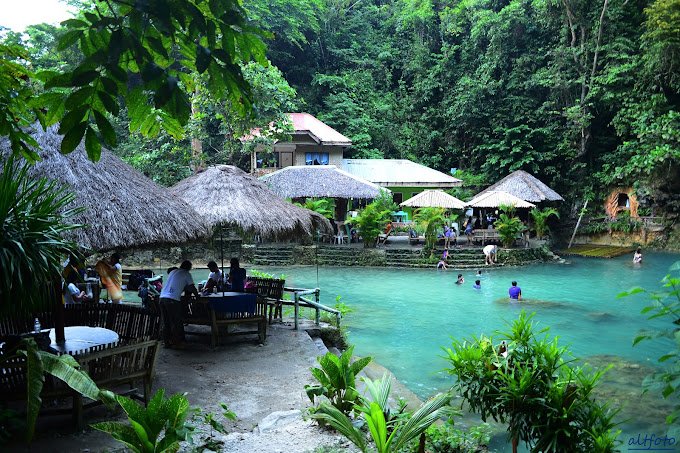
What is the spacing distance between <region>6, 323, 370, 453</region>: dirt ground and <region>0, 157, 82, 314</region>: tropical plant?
3.51ft

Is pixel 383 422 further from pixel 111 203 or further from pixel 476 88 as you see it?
pixel 476 88

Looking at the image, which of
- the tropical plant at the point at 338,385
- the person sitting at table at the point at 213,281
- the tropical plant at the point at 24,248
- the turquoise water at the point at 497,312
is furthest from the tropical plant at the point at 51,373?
the person sitting at table at the point at 213,281

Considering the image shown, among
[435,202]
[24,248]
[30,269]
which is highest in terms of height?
[435,202]

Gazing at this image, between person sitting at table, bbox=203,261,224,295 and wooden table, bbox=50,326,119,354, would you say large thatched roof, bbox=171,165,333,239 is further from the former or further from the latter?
wooden table, bbox=50,326,119,354

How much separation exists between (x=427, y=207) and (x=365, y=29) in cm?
1721

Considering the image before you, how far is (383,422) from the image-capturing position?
3.48 m

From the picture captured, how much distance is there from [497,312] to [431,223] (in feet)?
22.0

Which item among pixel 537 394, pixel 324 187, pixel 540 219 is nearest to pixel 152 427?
pixel 537 394

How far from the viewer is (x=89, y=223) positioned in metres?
5.93

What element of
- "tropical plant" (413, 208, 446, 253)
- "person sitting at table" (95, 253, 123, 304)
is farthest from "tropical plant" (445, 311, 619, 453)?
"tropical plant" (413, 208, 446, 253)

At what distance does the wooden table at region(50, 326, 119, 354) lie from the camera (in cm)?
413

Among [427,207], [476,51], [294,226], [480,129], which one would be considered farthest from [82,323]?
[476,51]

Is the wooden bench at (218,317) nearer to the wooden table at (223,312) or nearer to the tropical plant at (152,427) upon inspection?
the wooden table at (223,312)

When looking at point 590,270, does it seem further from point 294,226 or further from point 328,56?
point 328,56
